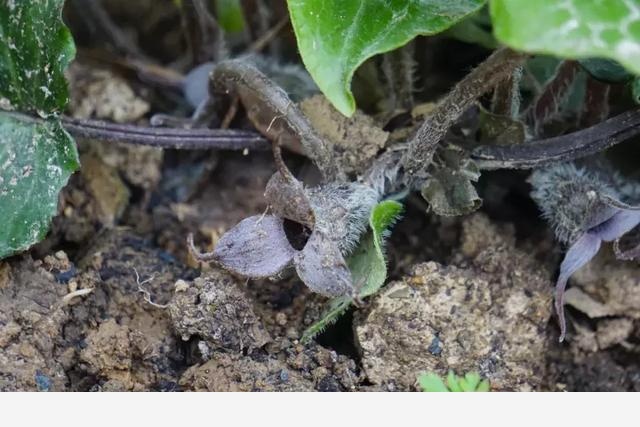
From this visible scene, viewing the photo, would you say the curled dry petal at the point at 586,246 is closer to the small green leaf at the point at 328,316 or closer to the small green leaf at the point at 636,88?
the small green leaf at the point at 636,88

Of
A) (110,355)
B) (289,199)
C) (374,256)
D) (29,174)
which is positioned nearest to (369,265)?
(374,256)

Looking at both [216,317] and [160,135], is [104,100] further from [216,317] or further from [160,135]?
[216,317]

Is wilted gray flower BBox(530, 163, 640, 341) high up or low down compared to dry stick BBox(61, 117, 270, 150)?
down

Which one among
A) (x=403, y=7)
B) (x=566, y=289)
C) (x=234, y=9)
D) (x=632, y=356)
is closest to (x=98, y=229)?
(x=234, y=9)

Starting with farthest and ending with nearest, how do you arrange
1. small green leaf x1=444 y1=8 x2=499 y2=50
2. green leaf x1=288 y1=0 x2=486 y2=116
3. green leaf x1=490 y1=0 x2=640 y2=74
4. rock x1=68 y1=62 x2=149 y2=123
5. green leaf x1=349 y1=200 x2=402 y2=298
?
rock x1=68 y1=62 x2=149 y2=123 → small green leaf x1=444 y1=8 x2=499 y2=50 → green leaf x1=349 y1=200 x2=402 y2=298 → green leaf x1=288 y1=0 x2=486 y2=116 → green leaf x1=490 y1=0 x2=640 y2=74

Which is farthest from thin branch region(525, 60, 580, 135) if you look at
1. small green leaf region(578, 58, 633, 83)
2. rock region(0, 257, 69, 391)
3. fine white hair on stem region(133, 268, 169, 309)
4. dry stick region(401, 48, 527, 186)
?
rock region(0, 257, 69, 391)

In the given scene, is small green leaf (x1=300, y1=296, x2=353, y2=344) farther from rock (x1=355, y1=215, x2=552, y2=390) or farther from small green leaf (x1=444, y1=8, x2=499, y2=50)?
small green leaf (x1=444, y1=8, x2=499, y2=50)
